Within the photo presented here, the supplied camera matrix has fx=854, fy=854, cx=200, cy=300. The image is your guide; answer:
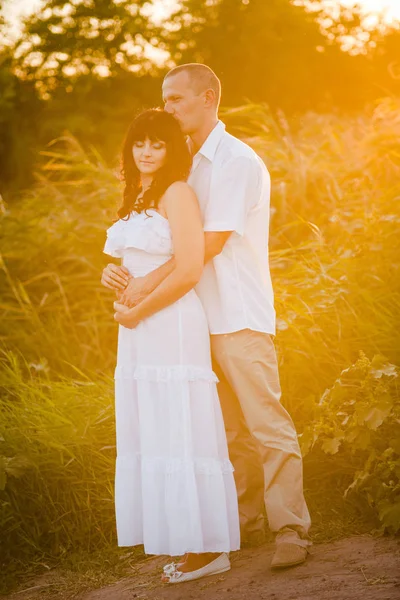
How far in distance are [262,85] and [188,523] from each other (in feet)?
32.5

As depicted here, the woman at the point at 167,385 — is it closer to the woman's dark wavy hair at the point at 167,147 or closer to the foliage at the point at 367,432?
the woman's dark wavy hair at the point at 167,147

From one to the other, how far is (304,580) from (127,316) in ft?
3.94

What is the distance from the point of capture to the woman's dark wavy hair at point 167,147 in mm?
3316

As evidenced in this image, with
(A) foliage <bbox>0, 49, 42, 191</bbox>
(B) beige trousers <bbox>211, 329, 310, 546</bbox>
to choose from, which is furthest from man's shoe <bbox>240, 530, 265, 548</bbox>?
(A) foliage <bbox>0, 49, 42, 191</bbox>

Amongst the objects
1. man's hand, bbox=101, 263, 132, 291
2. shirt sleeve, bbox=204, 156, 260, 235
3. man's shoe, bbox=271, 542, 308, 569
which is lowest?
man's shoe, bbox=271, 542, 308, 569

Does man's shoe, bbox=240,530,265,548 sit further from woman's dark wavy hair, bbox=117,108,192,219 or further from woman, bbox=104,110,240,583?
woman's dark wavy hair, bbox=117,108,192,219

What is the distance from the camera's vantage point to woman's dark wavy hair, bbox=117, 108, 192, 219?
3.32m

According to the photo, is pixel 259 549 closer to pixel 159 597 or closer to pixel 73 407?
pixel 159 597

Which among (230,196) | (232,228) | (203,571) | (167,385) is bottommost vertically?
(203,571)

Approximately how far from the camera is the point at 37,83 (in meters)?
12.3

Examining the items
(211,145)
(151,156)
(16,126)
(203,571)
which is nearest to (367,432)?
(203,571)

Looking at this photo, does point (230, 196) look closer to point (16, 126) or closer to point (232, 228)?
point (232, 228)

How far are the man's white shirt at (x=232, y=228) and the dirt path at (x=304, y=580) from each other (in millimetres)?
950

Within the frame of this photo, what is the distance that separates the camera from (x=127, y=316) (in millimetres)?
3342
